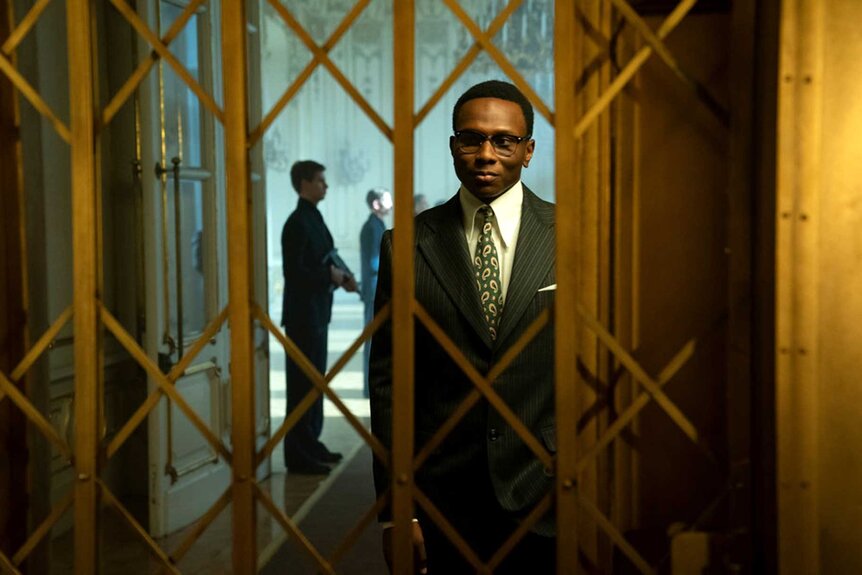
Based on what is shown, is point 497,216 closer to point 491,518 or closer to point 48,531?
point 491,518

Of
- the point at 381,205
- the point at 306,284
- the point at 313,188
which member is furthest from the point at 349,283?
the point at 381,205

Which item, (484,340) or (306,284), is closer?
(484,340)

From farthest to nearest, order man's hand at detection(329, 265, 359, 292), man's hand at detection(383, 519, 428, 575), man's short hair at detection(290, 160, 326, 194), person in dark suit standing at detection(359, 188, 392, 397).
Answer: person in dark suit standing at detection(359, 188, 392, 397), man's hand at detection(329, 265, 359, 292), man's short hair at detection(290, 160, 326, 194), man's hand at detection(383, 519, 428, 575)

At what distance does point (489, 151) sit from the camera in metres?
1.64

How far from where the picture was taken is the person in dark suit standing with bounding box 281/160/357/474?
4184 mm

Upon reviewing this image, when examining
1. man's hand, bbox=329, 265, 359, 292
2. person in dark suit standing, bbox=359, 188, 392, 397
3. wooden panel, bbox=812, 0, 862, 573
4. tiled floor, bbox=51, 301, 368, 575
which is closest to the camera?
wooden panel, bbox=812, 0, 862, 573

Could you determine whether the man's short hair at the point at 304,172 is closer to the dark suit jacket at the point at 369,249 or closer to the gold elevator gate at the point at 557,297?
the dark suit jacket at the point at 369,249

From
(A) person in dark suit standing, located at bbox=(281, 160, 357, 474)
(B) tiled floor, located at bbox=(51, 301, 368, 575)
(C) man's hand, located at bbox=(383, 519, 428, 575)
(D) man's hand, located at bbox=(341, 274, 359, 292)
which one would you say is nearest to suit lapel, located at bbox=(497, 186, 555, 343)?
(C) man's hand, located at bbox=(383, 519, 428, 575)

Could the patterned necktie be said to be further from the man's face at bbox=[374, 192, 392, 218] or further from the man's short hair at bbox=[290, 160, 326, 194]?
the man's face at bbox=[374, 192, 392, 218]

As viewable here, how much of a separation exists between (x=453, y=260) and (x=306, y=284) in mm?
2592

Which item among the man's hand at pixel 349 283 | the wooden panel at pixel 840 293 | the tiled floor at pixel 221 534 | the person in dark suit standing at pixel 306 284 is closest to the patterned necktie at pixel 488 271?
the wooden panel at pixel 840 293

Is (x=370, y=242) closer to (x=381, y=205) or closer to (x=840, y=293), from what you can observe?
(x=381, y=205)

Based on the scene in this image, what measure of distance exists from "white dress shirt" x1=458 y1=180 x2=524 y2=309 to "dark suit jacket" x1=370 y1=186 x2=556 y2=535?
20 mm

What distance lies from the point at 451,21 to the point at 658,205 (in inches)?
369
